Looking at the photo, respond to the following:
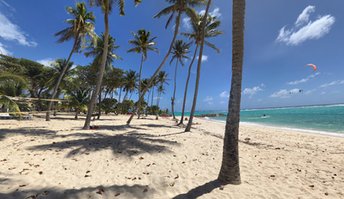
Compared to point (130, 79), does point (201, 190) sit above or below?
below

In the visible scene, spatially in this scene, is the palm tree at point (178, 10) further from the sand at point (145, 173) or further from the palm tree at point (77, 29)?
the sand at point (145, 173)

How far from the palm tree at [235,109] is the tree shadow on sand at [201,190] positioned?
24 cm

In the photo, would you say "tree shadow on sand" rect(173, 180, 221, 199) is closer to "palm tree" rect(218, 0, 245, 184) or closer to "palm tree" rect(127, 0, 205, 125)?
"palm tree" rect(218, 0, 245, 184)

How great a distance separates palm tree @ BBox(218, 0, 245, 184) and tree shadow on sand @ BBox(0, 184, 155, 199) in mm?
2016

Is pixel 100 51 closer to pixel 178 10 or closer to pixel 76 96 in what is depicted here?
pixel 76 96

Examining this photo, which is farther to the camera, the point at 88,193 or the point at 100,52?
the point at 100,52

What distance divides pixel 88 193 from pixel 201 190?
254cm

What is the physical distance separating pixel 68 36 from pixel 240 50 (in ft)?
63.4

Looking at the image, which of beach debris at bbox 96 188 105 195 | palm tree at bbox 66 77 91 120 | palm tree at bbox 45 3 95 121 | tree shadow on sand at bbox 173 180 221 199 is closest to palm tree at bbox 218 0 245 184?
tree shadow on sand at bbox 173 180 221 199

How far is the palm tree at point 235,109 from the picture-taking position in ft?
14.7

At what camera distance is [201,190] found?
4.17 metres

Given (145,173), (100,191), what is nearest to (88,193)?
(100,191)

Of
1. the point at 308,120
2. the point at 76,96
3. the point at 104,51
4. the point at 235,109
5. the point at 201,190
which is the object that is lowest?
the point at 201,190

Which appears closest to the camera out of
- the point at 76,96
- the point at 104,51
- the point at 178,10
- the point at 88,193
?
the point at 88,193
